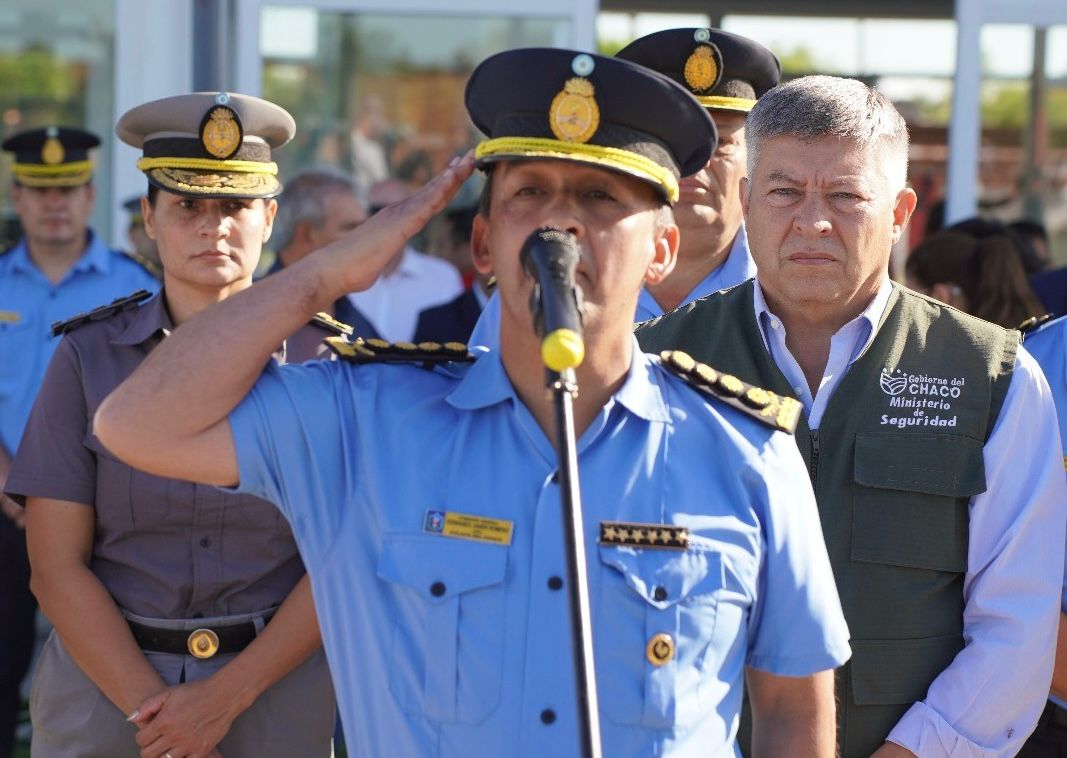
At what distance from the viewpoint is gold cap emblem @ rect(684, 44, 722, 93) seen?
3885 mm

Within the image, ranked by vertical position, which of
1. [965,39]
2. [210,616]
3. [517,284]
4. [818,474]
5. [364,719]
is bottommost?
[210,616]

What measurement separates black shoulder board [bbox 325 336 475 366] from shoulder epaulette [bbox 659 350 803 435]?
322 millimetres

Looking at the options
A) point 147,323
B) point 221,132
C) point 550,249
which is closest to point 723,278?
point 221,132

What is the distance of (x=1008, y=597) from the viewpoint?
9.31 ft

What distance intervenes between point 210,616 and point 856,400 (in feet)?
5.14

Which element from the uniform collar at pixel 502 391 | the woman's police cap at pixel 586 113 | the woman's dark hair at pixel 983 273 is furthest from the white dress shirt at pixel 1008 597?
the woman's dark hair at pixel 983 273

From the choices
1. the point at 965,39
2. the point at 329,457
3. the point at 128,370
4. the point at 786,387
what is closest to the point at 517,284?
the point at 329,457

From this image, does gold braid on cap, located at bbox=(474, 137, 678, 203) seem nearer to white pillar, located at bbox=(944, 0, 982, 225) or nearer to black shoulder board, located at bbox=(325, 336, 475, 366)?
black shoulder board, located at bbox=(325, 336, 475, 366)

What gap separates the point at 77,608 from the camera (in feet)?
11.4

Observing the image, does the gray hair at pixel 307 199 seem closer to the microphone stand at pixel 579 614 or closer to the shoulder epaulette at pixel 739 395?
the shoulder epaulette at pixel 739 395

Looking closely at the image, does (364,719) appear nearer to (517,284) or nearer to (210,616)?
(517,284)

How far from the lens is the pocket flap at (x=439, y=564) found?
2107 mm

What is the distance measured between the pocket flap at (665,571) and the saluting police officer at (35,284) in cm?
407

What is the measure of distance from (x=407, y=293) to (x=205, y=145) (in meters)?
4.21
